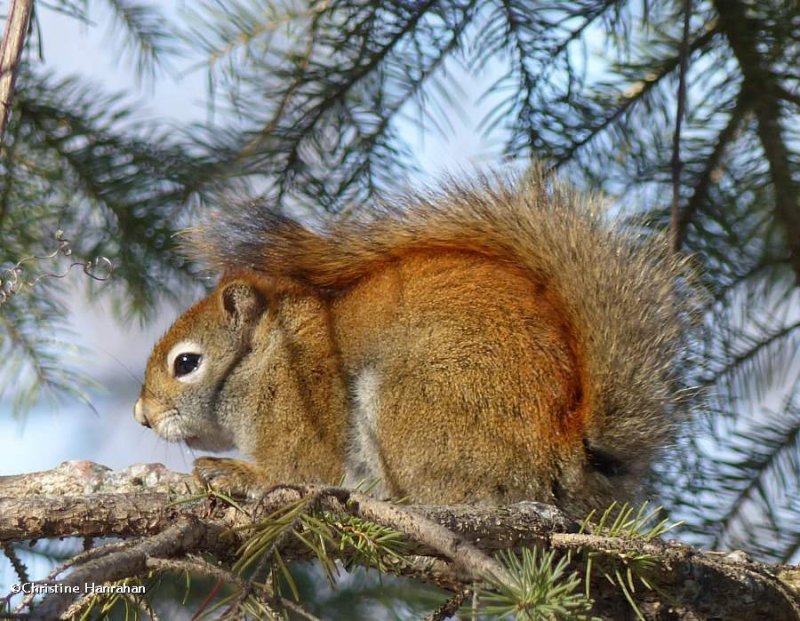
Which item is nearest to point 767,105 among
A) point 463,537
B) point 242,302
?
point 242,302

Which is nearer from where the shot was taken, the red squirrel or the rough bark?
the rough bark

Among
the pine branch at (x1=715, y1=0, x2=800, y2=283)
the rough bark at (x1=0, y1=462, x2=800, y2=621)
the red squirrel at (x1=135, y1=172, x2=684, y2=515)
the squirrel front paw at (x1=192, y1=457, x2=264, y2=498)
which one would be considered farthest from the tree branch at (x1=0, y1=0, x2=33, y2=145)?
the pine branch at (x1=715, y1=0, x2=800, y2=283)

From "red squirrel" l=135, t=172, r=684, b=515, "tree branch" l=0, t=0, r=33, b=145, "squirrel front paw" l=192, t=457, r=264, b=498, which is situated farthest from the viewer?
"squirrel front paw" l=192, t=457, r=264, b=498

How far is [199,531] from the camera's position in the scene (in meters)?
1.07

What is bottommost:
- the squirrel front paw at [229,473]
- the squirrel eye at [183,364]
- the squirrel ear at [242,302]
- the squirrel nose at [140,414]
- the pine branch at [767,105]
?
the squirrel front paw at [229,473]

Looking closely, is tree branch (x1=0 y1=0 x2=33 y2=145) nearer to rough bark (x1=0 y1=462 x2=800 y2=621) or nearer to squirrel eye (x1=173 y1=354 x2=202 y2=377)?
rough bark (x1=0 y1=462 x2=800 y2=621)

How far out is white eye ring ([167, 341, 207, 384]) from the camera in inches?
78.8

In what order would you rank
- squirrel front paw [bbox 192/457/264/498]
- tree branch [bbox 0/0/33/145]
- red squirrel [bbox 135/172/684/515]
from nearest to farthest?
tree branch [bbox 0/0/33/145]
red squirrel [bbox 135/172/684/515]
squirrel front paw [bbox 192/457/264/498]

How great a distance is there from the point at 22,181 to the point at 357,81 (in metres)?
0.73

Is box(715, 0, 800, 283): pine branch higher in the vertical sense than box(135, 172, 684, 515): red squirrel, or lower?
higher

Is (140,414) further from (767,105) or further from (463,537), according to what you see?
(767,105)

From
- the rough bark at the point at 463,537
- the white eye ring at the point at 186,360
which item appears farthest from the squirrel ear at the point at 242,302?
the rough bark at the point at 463,537

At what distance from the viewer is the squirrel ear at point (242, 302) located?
1.97 meters

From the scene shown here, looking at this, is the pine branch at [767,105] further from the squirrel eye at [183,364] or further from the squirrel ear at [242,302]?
the squirrel eye at [183,364]
